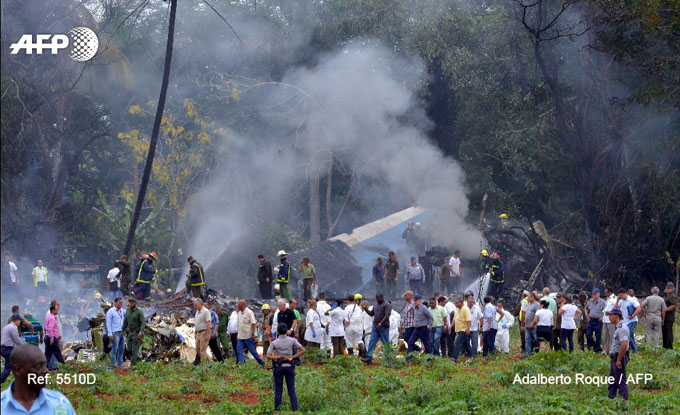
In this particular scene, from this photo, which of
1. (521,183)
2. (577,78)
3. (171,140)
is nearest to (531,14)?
(577,78)

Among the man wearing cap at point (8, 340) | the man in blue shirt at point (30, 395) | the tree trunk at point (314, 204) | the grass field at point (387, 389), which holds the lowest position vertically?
the grass field at point (387, 389)

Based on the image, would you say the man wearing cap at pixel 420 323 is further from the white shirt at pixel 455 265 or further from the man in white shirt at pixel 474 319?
the white shirt at pixel 455 265

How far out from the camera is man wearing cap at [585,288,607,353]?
56.1 feet

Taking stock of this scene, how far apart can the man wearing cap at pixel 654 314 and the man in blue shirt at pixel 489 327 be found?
10.1 ft

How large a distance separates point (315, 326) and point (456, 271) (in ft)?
38.2

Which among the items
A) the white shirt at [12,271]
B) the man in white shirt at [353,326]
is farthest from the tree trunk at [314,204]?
the man in white shirt at [353,326]

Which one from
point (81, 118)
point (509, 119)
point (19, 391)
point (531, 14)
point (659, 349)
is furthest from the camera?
point (81, 118)

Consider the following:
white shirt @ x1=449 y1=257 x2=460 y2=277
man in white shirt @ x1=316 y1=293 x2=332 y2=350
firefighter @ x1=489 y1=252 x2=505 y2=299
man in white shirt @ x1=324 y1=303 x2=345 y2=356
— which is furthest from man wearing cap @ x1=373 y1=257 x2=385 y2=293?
man in white shirt @ x1=324 y1=303 x2=345 y2=356

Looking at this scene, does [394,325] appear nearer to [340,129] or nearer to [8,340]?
[8,340]

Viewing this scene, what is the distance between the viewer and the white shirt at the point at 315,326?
55.4ft

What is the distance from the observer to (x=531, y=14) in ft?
99.6

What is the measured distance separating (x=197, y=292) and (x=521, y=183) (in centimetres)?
1639

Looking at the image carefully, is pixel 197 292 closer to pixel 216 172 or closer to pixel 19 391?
pixel 216 172

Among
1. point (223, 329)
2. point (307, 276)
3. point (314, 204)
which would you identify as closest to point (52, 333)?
point (223, 329)
